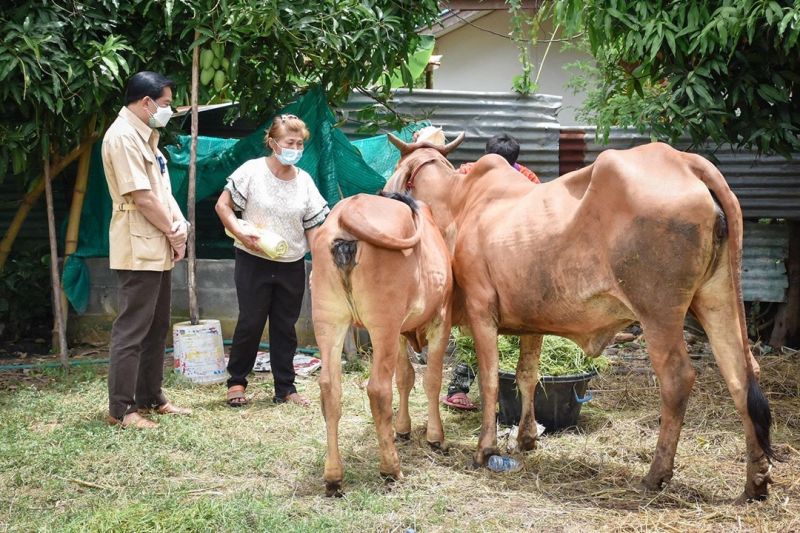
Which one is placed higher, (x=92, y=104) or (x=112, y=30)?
(x=112, y=30)

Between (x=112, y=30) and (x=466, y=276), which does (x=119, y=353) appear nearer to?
(x=466, y=276)

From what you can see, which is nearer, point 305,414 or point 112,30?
point 305,414

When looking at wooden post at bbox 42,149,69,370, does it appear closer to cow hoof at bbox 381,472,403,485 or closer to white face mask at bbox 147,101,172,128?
white face mask at bbox 147,101,172,128

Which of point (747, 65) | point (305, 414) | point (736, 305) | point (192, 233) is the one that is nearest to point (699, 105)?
point (747, 65)

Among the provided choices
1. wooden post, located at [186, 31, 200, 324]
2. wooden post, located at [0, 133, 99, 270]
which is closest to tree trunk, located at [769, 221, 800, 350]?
wooden post, located at [186, 31, 200, 324]

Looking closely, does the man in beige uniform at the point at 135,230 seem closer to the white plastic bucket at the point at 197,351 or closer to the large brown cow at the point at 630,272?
the white plastic bucket at the point at 197,351

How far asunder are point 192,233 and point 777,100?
4243 millimetres

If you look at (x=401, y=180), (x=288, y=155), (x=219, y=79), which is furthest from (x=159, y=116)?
(x=401, y=180)

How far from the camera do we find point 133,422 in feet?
18.1

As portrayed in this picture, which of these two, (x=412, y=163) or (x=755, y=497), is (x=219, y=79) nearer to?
(x=412, y=163)

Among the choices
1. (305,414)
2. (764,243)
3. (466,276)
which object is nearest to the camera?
(466,276)

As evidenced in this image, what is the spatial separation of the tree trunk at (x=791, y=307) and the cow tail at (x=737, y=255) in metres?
4.20

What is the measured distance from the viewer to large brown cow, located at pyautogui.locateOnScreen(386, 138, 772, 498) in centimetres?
416

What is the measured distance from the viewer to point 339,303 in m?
4.46
